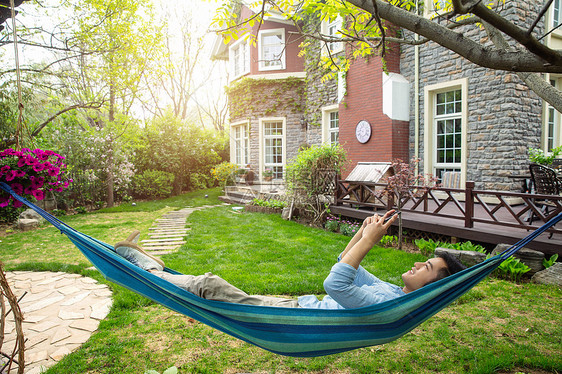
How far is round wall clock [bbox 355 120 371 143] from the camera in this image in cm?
730

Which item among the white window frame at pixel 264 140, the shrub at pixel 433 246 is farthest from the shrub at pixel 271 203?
the shrub at pixel 433 246

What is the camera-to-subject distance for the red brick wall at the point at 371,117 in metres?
6.85

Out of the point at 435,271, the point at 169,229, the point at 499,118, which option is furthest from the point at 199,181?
the point at 435,271

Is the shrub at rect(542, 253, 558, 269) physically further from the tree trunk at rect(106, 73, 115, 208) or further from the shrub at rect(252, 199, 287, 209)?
the tree trunk at rect(106, 73, 115, 208)

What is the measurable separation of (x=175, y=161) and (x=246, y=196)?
322cm

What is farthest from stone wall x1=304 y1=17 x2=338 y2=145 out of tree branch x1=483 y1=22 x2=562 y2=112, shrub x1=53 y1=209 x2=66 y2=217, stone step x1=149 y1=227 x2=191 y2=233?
shrub x1=53 y1=209 x2=66 y2=217

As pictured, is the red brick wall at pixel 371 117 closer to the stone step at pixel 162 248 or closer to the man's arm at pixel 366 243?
the stone step at pixel 162 248

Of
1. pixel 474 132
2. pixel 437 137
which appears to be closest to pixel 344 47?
pixel 437 137

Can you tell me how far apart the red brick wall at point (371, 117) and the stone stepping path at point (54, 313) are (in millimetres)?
5616

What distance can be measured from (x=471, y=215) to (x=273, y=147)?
286 inches

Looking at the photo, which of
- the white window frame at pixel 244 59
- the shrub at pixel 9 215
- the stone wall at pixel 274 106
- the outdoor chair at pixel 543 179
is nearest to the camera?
the outdoor chair at pixel 543 179

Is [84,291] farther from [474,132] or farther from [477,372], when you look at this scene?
[474,132]

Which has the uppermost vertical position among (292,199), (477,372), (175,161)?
(175,161)

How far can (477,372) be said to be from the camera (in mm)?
1881
